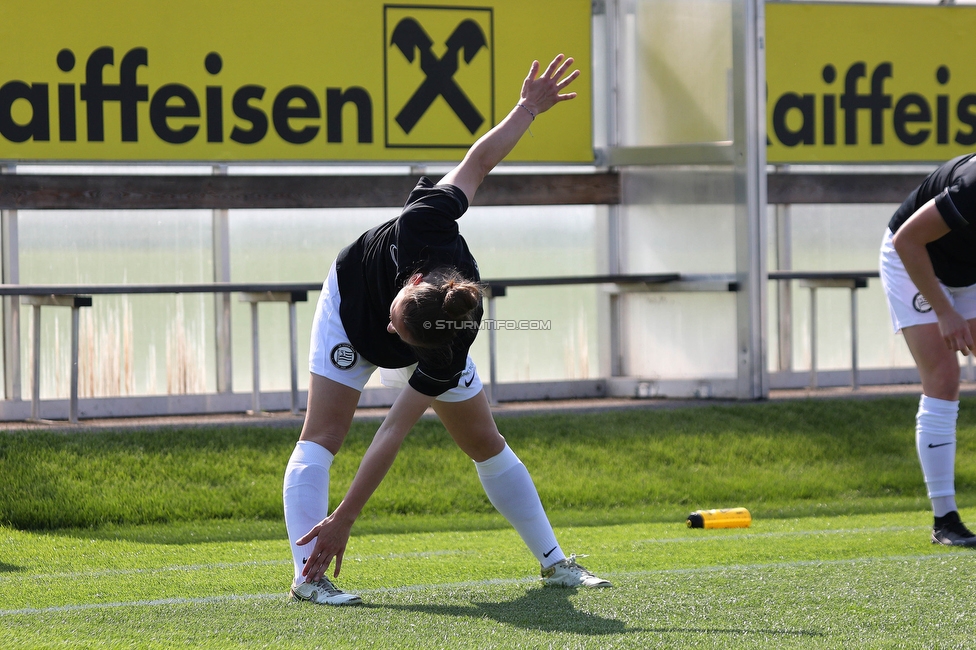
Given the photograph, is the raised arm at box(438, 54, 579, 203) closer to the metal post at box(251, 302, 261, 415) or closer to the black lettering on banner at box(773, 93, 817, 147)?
the metal post at box(251, 302, 261, 415)

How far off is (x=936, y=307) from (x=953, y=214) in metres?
0.33

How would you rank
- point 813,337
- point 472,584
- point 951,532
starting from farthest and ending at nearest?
1. point 813,337
2. point 951,532
3. point 472,584

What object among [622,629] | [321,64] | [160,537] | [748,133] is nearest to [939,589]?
[622,629]

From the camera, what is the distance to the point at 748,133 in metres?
7.95

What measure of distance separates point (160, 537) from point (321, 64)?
4176 mm

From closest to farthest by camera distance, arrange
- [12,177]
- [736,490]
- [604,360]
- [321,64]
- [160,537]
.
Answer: [160,537] < [736,490] < [12,177] < [321,64] < [604,360]

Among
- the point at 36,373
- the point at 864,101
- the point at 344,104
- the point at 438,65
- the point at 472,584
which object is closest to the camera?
the point at 472,584

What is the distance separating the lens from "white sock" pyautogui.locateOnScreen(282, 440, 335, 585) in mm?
3504

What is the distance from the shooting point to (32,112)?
7828mm

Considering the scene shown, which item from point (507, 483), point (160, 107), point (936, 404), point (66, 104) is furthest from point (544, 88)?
point (66, 104)

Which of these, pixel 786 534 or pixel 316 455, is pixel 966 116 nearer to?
pixel 786 534

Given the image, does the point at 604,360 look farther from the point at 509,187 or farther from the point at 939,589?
the point at 939,589

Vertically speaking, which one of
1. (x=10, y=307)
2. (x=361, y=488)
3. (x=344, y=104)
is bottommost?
(x=361, y=488)

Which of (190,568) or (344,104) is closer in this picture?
(190,568)
